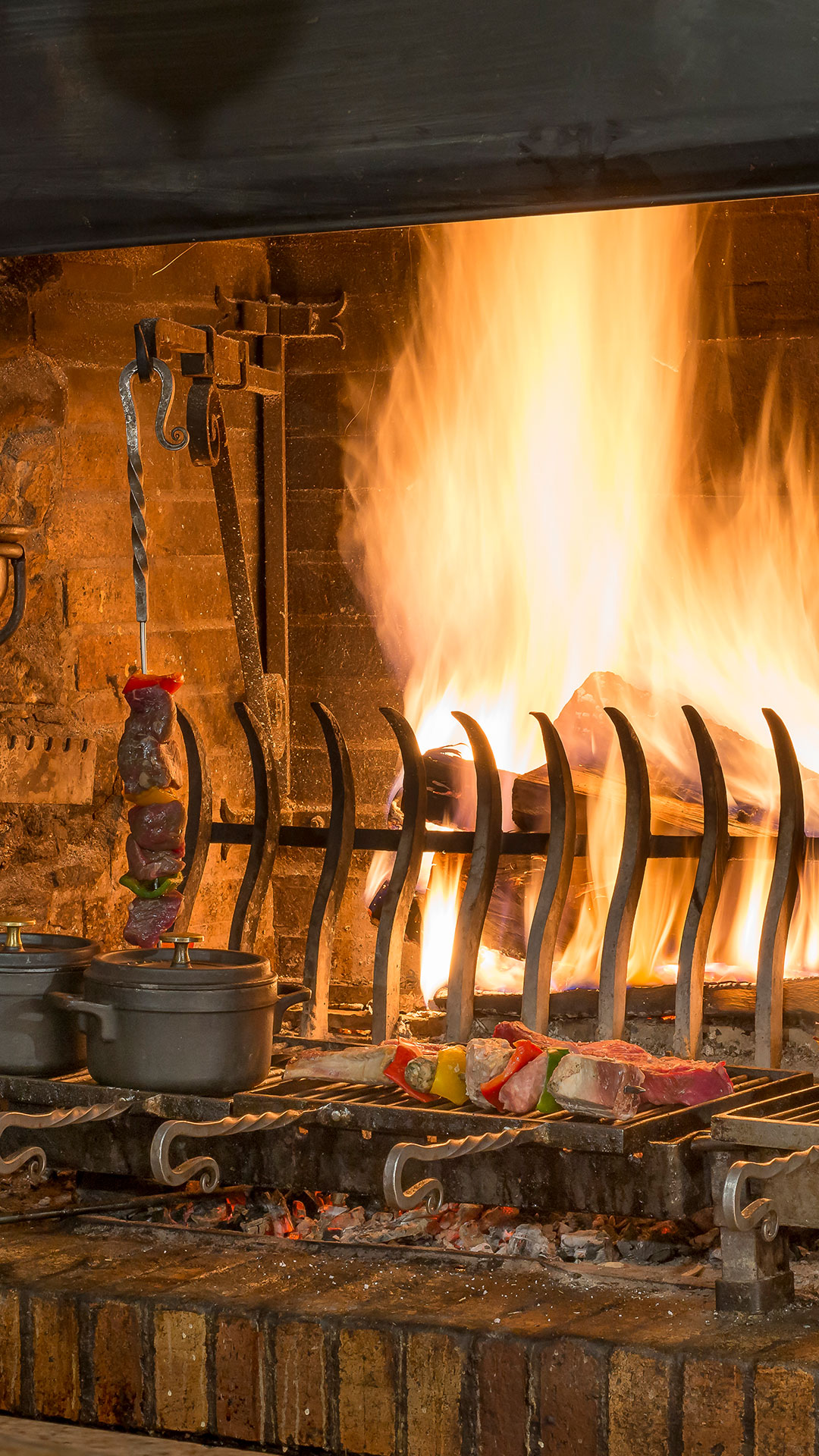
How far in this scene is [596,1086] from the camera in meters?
2.36

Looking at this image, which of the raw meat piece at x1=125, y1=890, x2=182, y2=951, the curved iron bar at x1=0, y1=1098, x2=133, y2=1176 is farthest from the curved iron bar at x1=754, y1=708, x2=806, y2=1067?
the curved iron bar at x1=0, y1=1098, x2=133, y2=1176

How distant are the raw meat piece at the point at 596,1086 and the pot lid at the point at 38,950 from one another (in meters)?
0.71

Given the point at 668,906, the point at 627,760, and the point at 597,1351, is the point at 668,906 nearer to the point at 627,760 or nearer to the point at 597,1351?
the point at 627,760

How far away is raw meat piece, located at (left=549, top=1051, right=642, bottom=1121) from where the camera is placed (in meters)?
2.36

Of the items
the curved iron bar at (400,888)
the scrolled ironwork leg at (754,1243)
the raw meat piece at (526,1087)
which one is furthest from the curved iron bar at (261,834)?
the scrolled ironwork leg at (754,1243)

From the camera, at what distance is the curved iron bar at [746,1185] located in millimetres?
2174

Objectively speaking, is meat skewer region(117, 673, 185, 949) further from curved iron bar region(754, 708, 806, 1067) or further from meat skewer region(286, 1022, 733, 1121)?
curved iron bar region(754, 708, 806, 1067)

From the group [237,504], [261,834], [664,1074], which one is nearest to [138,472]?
[261,834]

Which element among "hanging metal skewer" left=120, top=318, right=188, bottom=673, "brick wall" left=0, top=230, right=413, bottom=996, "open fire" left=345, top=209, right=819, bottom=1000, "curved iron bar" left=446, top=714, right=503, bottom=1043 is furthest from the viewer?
"open fire" left=345, top=209, right=819, bottom=1000

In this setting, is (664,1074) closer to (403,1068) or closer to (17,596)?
(403,1068)

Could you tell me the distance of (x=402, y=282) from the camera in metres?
4.45

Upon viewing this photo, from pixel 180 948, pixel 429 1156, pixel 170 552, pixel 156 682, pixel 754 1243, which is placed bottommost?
pixel 754 1243

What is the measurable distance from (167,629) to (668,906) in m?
1.30

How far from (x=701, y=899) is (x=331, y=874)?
0.64 meters
